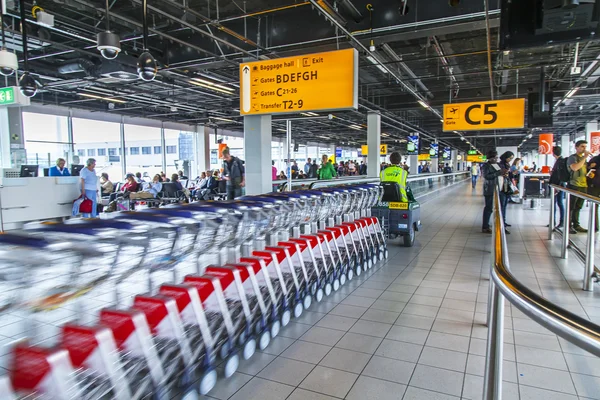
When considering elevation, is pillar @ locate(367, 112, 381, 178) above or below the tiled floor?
above

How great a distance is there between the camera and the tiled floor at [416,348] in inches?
104

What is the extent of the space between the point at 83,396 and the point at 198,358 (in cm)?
79

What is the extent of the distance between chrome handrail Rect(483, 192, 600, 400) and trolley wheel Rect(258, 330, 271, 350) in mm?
2057

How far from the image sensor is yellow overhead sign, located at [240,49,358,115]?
634cm

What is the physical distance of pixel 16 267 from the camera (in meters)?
1.87

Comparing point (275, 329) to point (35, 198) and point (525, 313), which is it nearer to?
point (525, 313)

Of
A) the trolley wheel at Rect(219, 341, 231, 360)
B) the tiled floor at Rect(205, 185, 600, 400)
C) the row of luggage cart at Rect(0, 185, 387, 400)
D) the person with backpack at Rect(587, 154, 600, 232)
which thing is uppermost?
the person with backpack at Rect(587, 154, 600, 232)

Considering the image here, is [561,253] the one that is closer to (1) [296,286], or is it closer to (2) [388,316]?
(2) [388,316]

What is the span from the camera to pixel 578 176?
7.77 m

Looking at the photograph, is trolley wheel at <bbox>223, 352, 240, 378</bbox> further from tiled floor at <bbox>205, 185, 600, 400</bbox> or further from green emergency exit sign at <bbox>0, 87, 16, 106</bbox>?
green emergency exit sign at <bbox>0, 87, 16, 106</bbox>

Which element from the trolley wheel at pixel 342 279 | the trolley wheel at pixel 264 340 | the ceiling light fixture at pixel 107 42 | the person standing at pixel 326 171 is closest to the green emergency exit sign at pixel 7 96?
the ceiling light fixture at pixel 107 42

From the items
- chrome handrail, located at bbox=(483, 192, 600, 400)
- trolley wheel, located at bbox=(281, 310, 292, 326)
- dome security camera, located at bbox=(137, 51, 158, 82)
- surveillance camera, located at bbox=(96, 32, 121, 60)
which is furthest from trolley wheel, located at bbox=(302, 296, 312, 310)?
surveillance camera, located at bbox=(96, 32, 121, 60)

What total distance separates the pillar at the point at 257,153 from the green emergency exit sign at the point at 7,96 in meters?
5.60

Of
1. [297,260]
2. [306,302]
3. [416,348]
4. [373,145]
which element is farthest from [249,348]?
[373,145]
